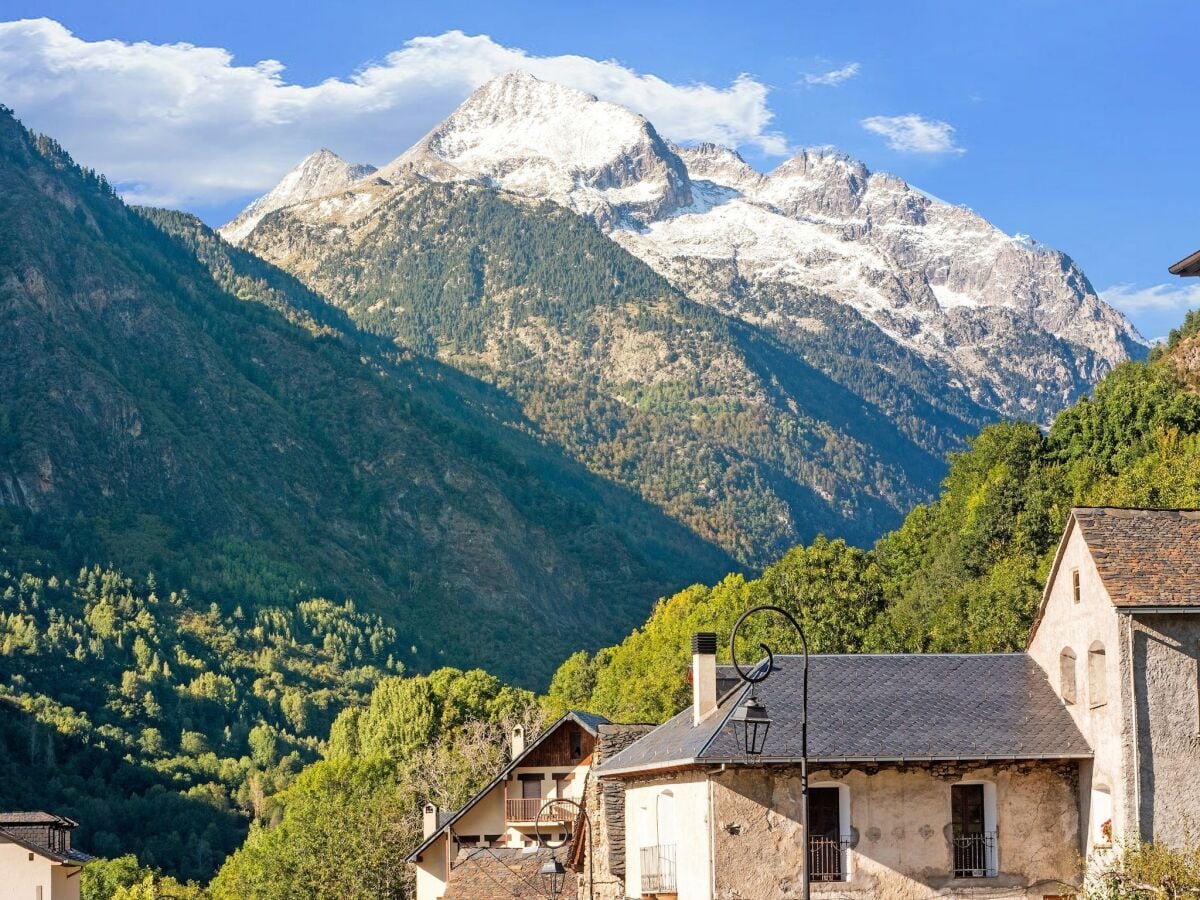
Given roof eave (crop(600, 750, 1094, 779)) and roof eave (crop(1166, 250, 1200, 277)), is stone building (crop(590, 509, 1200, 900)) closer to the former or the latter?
roof eave (crop(600, 750, 1094, 779))

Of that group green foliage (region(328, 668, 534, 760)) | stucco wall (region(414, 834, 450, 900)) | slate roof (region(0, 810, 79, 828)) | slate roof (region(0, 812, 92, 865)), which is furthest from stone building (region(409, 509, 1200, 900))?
green foliage (region(328, 668, 534, 760))

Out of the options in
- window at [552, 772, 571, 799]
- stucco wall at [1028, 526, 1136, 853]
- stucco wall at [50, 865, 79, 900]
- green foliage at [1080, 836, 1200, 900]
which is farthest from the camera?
stucco wall at [50, 865, 79, 900]

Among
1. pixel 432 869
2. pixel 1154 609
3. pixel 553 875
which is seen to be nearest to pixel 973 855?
pixel 1154 609

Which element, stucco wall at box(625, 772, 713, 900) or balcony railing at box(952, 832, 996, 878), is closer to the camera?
balcony railing at box(952, 832, 996, 878)

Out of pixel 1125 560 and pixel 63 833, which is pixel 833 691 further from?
pixel 63 833

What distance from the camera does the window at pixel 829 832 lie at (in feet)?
143

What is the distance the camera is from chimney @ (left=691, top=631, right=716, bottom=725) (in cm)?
4719

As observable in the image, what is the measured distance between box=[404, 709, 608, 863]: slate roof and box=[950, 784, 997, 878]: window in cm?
2453

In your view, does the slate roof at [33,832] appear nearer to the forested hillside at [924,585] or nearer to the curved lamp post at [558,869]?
the forested hillside at [924,585]

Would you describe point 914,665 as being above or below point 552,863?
above

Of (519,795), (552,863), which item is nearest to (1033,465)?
(519,795)

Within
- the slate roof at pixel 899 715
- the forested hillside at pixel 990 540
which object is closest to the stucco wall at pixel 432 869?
the forested hillside at pixel 990 540

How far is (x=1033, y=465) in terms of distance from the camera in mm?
123125

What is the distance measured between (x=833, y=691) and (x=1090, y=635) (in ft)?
20.4
